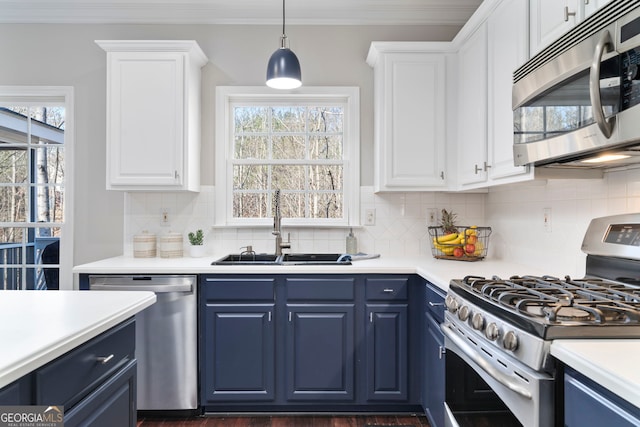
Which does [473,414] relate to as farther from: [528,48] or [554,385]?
[528,48]

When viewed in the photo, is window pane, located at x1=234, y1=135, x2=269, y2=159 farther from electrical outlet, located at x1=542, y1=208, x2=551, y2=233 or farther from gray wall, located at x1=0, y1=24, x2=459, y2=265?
electrical outlet, located at x1=542, y1=208, x2=551, y2=233

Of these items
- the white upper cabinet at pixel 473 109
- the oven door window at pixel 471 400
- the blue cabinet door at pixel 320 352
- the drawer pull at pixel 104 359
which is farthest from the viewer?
the blue cabinet door at pixel 320 352

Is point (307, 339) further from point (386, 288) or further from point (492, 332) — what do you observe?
point (492, 332)

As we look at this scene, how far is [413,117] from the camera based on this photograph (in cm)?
269

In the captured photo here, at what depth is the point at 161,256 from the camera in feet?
9.21

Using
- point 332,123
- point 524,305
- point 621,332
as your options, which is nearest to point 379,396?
point 524,305

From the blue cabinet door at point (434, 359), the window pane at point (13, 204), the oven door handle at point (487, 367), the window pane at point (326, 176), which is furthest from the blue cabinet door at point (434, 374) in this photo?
the window pane at point (13, 204)

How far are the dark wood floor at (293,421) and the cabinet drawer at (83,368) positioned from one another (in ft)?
4.11

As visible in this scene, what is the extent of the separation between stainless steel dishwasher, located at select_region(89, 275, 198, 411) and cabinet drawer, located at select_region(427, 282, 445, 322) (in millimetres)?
1339

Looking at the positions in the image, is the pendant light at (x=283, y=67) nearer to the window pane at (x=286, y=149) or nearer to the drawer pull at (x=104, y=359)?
the window pane at (x=286, y=149)

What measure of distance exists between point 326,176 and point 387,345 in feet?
4.42

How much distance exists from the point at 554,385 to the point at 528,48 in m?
1.46

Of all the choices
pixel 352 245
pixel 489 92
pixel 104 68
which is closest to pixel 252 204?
pixel 352 245

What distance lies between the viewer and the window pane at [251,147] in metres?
3.08
